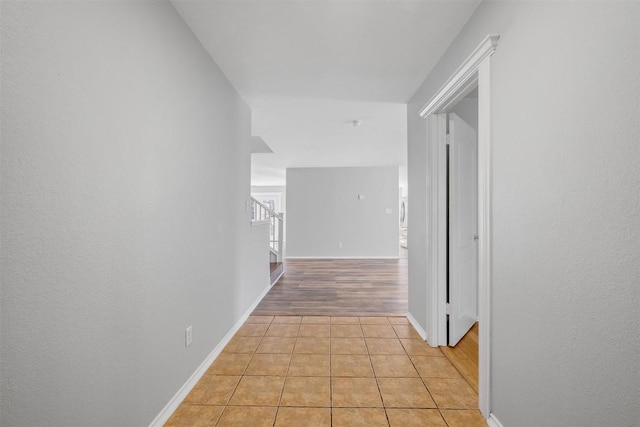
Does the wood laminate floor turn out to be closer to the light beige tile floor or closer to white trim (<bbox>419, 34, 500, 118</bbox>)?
the light beige tile floor

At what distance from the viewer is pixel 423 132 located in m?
2.72

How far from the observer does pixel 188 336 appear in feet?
6.29

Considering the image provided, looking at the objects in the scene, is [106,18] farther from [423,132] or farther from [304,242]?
[304,242]

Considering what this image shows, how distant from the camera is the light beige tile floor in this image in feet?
5.51

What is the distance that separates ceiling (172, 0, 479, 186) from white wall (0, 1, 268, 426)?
290 millimetres

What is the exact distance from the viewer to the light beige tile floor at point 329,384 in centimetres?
168

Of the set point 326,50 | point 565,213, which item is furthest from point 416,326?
point 326,50

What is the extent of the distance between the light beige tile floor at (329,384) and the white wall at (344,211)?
484 centimetres

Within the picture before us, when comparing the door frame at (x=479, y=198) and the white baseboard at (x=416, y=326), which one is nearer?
the door frame at (x=479, y=198)

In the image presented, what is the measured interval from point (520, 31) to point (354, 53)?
1.14 metres

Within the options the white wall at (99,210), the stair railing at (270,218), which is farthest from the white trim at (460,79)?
the stair railing at (270,218)

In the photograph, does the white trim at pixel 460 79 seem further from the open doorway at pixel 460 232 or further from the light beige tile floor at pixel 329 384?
the light beige tile floor at pixel 329 384

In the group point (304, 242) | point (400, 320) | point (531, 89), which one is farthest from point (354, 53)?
point (304, 242)

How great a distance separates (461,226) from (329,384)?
5.40 feet
